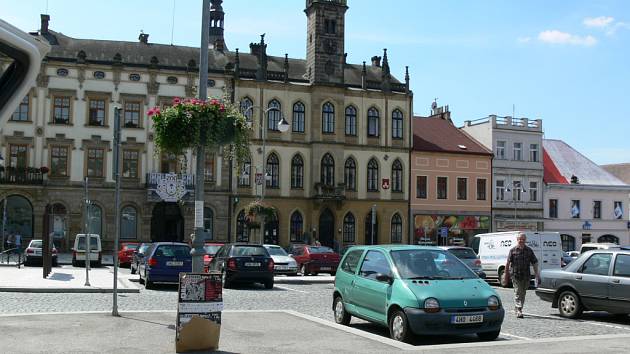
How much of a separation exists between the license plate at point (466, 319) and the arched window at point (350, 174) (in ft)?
143

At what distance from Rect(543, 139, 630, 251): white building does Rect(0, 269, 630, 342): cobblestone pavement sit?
132ft

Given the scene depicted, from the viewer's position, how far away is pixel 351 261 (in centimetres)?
1483

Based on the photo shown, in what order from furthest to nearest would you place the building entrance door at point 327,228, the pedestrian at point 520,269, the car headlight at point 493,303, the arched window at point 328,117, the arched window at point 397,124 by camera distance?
1. the arched window at point 397,124
2. the arched window at point 328,117
3. the building entrance door at point 327,228
4. the pedestrian at point 520,269
5. the car headlight at point 493,303

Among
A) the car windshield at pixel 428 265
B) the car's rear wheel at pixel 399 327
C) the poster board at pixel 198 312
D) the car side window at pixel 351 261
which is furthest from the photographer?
the car side window at pixel 351 261

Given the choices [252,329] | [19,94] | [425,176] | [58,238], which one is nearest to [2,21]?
[19,94]

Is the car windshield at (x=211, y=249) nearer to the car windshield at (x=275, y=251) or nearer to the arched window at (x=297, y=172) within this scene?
the car windshield at (x=275, y=251)

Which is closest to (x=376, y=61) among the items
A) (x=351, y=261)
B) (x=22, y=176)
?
(x=22, y=176)

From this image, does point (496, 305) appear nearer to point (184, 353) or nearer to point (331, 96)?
point (184, 353)

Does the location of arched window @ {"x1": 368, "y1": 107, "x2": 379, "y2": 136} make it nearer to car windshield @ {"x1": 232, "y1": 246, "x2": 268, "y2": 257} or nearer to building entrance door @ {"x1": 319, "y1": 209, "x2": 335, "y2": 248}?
building entrance door @ {"x1": 319, "y1": 209, "x2": 335, "y2": 248}

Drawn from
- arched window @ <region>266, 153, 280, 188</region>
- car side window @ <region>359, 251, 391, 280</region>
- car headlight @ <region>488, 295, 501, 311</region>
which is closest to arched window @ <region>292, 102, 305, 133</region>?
arched window @ <region>266, 153, 280, 188</region>

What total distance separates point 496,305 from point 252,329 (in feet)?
13.9

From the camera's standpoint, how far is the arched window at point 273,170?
2131 inches

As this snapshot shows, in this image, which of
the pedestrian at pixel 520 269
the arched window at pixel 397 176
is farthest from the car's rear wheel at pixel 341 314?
the arched window at pixel 397 176

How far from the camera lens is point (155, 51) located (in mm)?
54812
